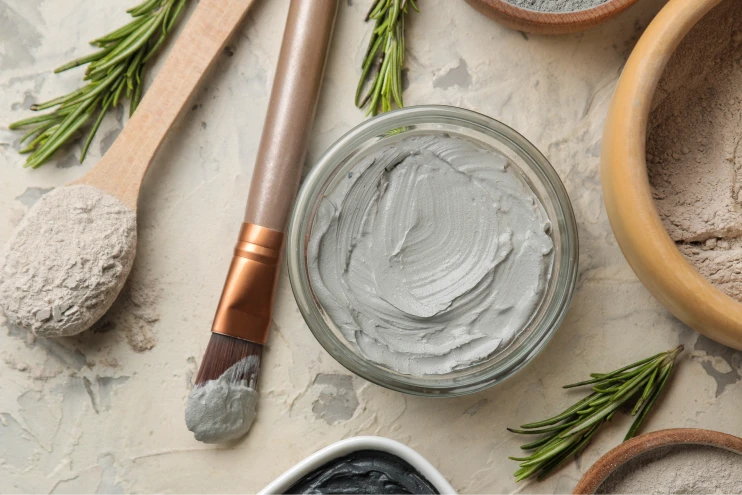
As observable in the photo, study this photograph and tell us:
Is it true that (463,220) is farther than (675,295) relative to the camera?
Yes

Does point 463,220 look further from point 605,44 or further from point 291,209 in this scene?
point 605,44

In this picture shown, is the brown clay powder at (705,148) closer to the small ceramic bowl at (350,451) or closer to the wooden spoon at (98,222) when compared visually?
the small ceramic bowl at (350,451)

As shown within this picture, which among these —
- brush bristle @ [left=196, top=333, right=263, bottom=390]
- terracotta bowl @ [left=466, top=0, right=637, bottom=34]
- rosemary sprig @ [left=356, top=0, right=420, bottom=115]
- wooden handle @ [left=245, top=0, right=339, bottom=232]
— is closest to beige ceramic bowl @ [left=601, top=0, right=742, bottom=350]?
terracotta bowl @ [left=466, top=0, right=637, bottom=34]

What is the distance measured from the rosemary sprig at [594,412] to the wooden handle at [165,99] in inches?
26.1

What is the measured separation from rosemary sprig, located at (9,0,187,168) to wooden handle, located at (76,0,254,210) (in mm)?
40

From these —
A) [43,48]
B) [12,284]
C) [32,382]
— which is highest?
[43,48]

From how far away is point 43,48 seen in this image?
0.98 metres

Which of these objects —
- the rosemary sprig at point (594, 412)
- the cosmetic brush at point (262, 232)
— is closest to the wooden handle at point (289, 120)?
the cosmetic brush at point (262, 232)

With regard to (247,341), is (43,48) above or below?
above

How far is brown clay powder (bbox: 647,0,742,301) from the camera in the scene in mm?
866

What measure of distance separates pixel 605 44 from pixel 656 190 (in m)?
0.25

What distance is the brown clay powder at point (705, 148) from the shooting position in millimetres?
866

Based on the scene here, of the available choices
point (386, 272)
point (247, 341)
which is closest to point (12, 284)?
point (247, 341)

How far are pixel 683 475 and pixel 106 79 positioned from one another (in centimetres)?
98
